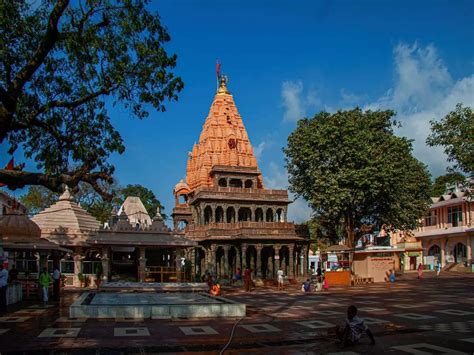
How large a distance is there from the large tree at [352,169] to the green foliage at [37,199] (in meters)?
34.0

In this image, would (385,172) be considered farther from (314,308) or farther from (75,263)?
(75,263)

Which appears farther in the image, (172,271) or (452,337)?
(172,271)

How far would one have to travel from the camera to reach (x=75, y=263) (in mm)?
38625

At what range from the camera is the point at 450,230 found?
57.5m

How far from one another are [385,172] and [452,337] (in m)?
27.4

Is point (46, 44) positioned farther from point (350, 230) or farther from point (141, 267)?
point (350, 230)

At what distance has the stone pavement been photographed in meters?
11.1

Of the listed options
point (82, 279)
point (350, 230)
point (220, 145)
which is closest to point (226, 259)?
point (350, 230)

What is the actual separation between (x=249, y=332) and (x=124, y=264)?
37.0 metres

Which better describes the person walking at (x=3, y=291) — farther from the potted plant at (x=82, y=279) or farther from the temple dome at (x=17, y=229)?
the potted plant at (x=82, y=279)

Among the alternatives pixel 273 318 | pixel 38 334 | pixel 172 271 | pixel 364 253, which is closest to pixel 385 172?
pixel 364 253

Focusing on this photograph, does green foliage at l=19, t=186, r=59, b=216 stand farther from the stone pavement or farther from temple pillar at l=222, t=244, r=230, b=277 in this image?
the stone pavement

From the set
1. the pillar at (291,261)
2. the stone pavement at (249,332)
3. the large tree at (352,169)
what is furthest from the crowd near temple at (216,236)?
the stone pavement at (249,332)

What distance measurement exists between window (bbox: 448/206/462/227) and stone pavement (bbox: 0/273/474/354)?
42.0 meters
